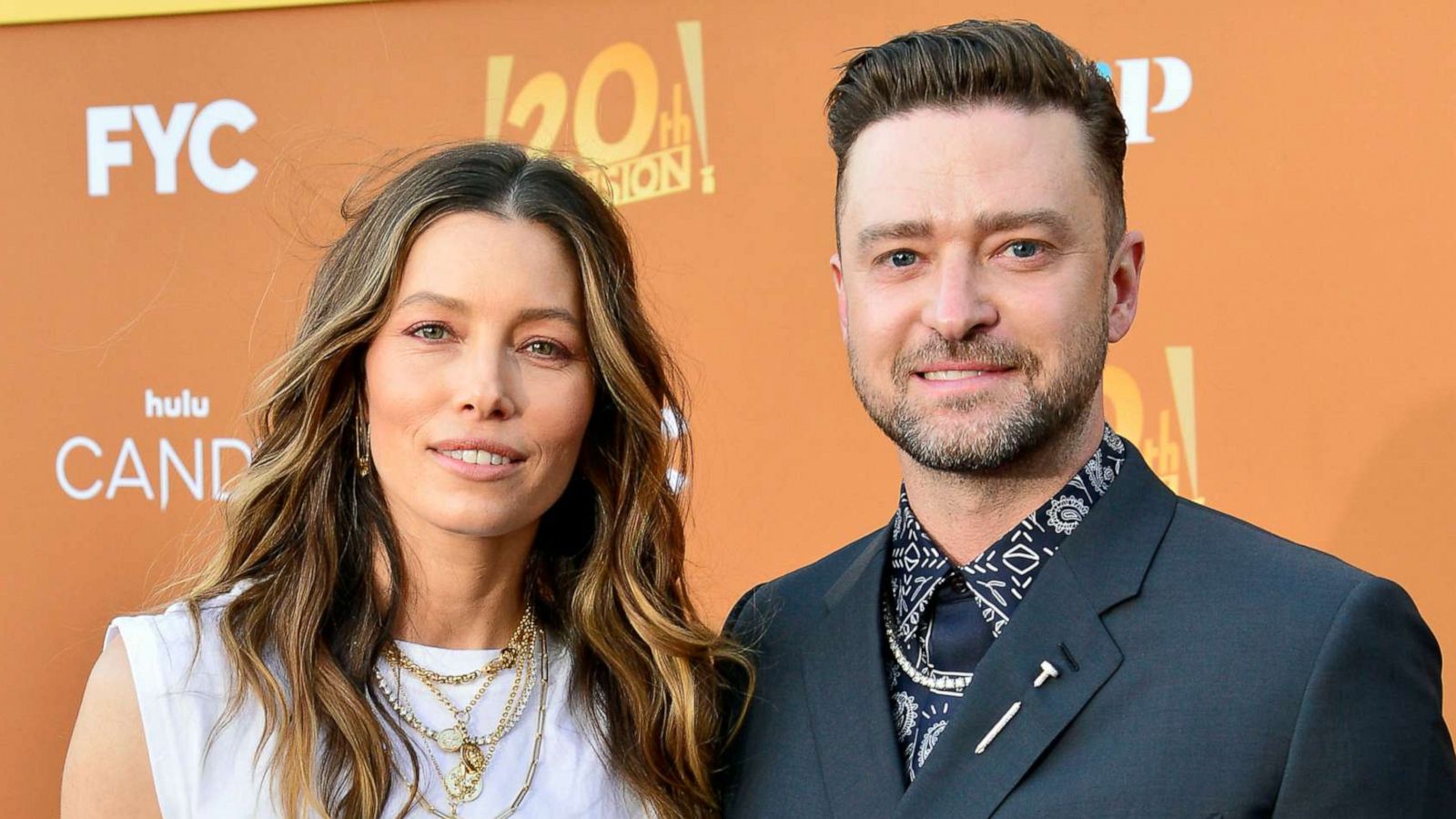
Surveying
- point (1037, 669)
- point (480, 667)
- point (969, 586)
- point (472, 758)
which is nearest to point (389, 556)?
point (480, 667)

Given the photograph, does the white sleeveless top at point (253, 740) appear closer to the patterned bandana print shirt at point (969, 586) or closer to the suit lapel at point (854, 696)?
the suit lapel at point (854, 696)

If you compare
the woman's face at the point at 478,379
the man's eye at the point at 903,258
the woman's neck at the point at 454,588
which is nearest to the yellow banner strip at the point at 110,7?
the woman's face at the point at 478,379

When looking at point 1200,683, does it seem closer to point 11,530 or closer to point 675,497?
point 675,497

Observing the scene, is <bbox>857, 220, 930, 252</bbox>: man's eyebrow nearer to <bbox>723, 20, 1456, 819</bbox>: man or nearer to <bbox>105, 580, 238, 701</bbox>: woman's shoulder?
<bbox>723, 20, 1456, 819</bbox>: man

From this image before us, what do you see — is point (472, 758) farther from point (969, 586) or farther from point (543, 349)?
point (969, 586)

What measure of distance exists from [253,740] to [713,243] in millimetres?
1605

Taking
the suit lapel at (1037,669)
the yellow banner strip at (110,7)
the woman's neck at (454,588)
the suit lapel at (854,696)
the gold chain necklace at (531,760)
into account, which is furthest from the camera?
the yellow banner strip at (110,7)

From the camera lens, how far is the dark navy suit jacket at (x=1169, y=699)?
66.8 inches

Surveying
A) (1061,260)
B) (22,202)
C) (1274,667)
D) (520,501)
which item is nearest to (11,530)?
(22,202)

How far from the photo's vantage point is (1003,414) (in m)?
1.93

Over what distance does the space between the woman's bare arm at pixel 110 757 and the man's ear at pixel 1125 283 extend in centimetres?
134

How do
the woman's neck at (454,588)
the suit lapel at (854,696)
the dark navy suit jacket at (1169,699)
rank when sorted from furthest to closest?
the woman's neck at (454,588) → the suit lapel at (854,696) → the dark navy suit jacket at (1169,699)

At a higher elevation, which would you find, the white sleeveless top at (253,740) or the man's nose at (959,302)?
the man's nose at (959,302)

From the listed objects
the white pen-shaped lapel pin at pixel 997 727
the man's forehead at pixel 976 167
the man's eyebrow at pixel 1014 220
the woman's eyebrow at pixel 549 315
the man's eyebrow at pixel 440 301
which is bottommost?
the white pen-shaped lapel pin at pixel 997 727
